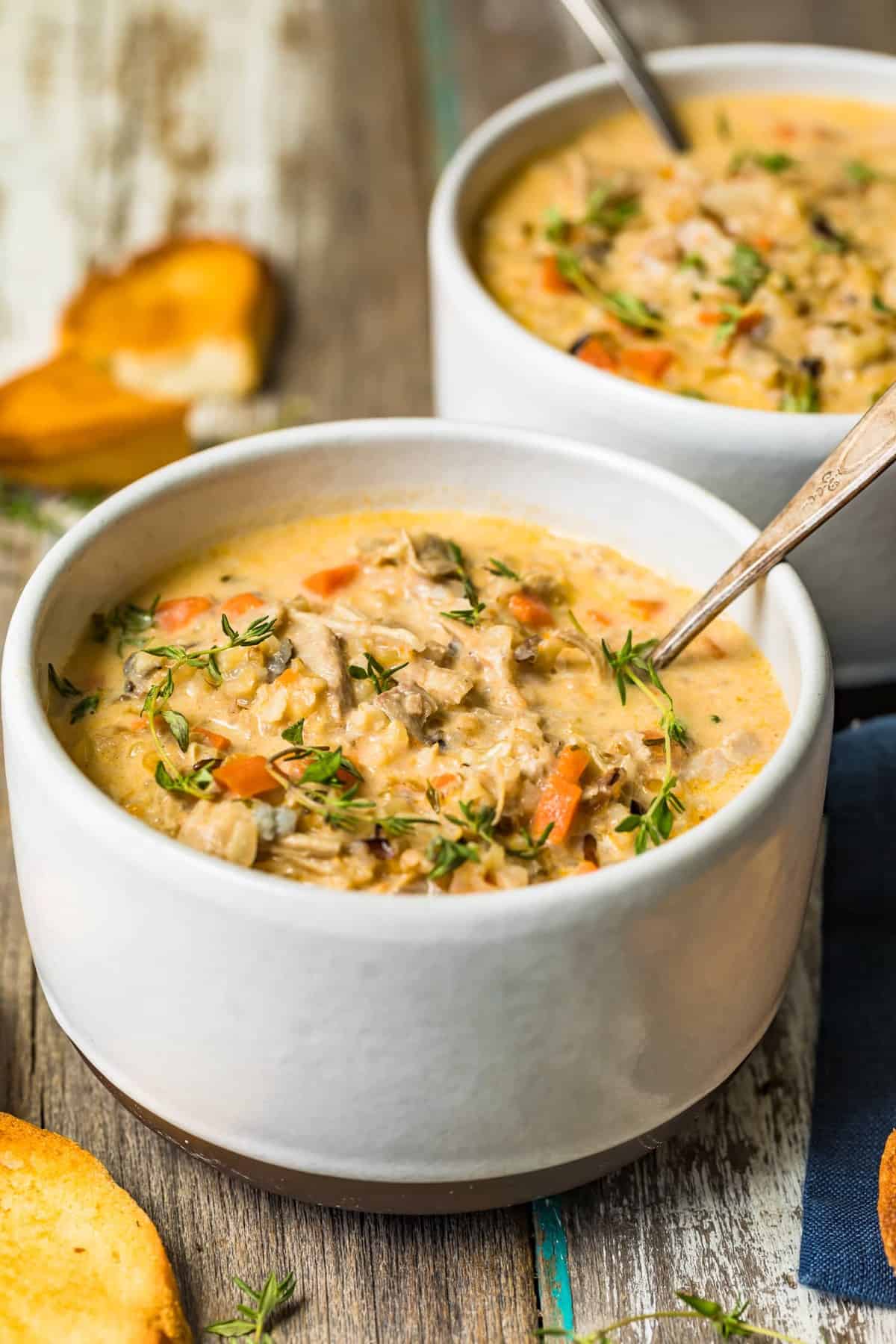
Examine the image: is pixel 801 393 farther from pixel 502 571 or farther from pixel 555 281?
pixel 502 571

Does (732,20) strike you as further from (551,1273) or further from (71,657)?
(551,1273)

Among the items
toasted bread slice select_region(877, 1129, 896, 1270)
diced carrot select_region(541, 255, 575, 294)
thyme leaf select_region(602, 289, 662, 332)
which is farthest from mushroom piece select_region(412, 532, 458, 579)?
toasted bread slice select_region(877, 1129, 896, 1270)

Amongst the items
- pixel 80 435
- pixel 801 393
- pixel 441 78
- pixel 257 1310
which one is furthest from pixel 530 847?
pixel 441 78

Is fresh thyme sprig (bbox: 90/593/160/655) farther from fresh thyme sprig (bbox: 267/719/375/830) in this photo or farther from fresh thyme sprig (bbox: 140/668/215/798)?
fresh thyme sprig (bbox: 267/719/375/830)

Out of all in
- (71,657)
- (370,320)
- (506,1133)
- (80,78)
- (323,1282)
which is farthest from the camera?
(80,78)

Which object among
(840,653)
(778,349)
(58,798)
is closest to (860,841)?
(840,653)

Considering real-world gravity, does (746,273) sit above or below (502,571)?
above
